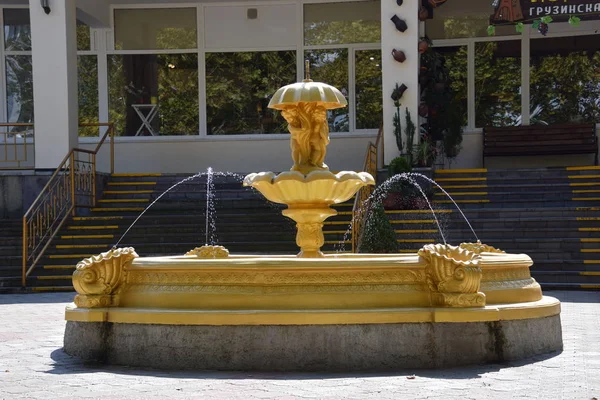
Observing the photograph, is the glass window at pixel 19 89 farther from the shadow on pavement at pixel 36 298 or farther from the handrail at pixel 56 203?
the shadow on pavement at pixel 36 298

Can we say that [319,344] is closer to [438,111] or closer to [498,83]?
[438,111]

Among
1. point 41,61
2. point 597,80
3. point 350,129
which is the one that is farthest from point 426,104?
point 41,61

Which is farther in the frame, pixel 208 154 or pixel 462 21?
pixel 462 21

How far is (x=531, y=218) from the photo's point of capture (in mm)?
16922

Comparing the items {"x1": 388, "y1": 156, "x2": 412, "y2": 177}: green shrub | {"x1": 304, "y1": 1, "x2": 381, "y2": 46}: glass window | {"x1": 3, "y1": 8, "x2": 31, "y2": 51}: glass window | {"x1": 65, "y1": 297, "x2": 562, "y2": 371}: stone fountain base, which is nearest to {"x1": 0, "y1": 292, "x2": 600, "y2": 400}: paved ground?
{"x1": 65, "y1": 297, "x2": 562, "y2": 371}: stone fountain base

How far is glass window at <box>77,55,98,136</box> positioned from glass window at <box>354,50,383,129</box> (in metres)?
5.95

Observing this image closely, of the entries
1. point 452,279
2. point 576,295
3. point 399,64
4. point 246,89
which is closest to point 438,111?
point 399,64

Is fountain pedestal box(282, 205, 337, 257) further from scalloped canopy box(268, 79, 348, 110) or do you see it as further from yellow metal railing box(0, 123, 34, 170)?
yellow metal railing box(0, 123, 34, 170)

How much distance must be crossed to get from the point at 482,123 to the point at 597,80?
2642mm

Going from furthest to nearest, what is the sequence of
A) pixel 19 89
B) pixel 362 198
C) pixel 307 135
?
pixel 19 89
pixel 362 198
pixel 307 135

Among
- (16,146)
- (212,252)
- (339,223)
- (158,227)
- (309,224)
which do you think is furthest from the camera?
(16,146)

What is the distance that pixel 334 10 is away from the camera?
76.0ft

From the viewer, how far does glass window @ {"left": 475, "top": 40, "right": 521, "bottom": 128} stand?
23047 millimetres

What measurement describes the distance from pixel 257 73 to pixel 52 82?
5269mm
